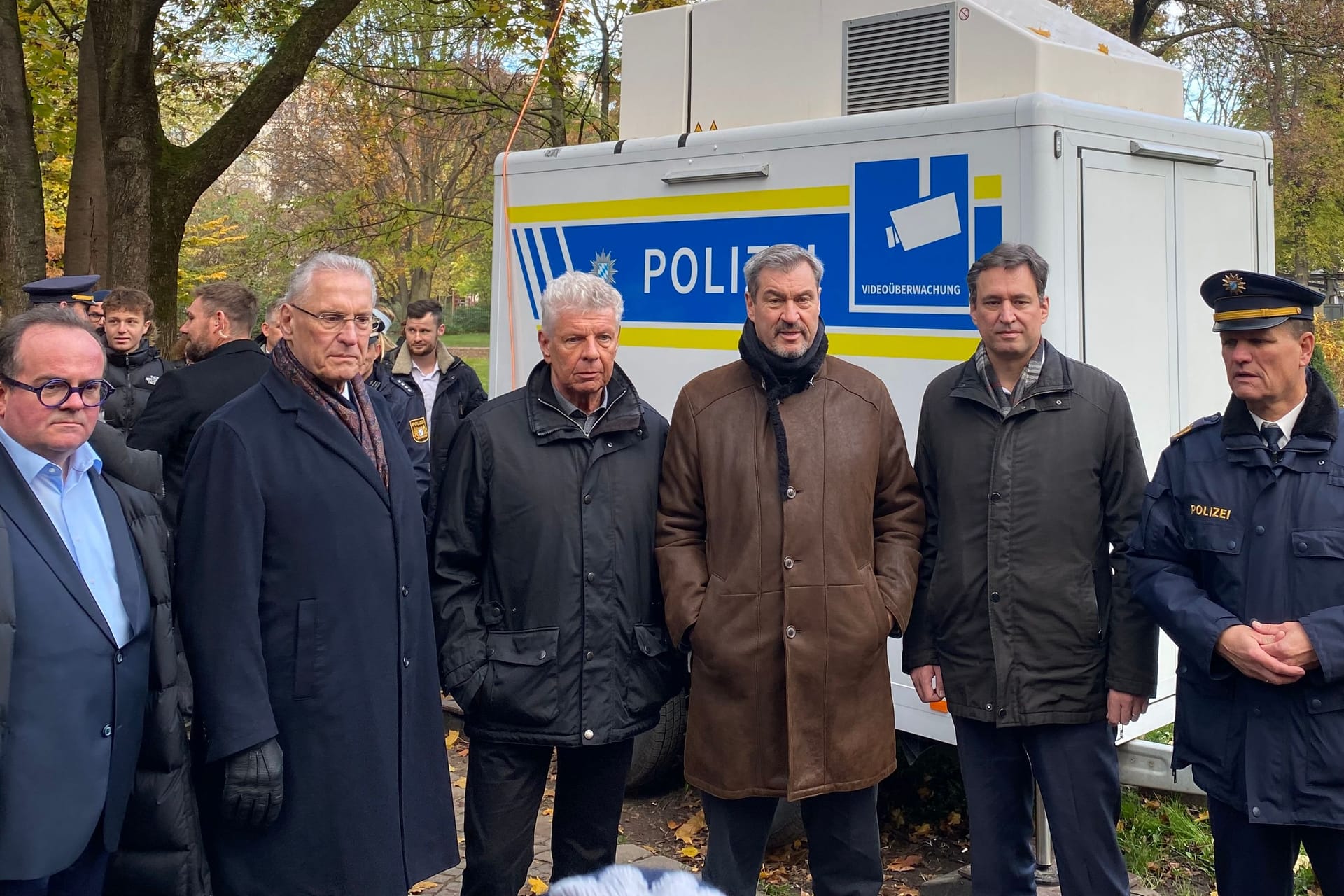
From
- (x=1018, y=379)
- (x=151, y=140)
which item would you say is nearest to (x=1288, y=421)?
(x=1018, y=379)

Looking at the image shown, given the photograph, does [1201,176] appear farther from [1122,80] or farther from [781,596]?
[781,596]

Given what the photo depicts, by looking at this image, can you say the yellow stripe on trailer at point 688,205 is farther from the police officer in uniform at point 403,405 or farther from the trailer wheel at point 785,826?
the trailer wheel at point 785,826

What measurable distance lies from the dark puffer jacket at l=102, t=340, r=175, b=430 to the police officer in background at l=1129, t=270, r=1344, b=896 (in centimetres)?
528

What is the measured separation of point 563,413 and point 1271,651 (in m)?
1.82

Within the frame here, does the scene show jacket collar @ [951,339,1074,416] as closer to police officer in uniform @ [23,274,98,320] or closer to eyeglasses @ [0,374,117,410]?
eyeglasses @ [0,374,117,410]

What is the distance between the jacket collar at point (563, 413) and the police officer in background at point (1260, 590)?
4.46 feet

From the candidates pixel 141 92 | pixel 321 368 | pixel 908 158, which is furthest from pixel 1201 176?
pixel 141 92

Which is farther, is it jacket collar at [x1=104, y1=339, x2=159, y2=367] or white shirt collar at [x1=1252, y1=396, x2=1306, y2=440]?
jacket collar at [x1=104, y1=339, x2=159, y2=367]

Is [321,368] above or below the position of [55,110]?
below

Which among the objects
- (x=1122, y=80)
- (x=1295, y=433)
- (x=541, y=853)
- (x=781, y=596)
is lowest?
(x=541, y=853)

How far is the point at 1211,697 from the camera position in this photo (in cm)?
303

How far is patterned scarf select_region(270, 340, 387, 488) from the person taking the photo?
302 centimetres

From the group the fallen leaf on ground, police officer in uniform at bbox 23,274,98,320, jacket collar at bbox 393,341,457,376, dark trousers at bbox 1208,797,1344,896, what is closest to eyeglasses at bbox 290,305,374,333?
police officer in uniform at bbox 23,274,98,320

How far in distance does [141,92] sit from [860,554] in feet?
28.5
